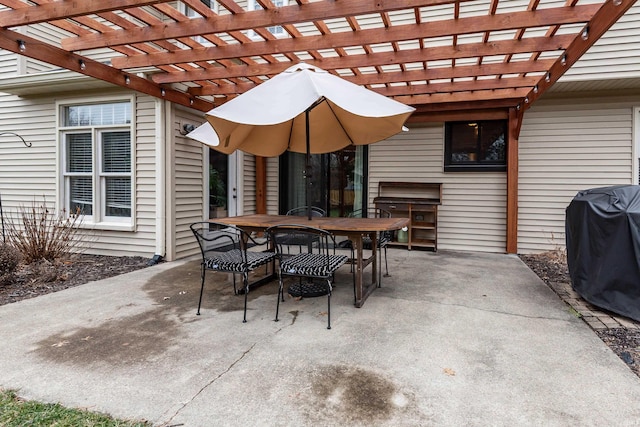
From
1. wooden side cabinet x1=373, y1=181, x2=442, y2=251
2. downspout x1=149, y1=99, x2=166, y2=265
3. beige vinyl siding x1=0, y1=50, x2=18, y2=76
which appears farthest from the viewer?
beige vinyl siding x1=0, y1=50, x2=18, y2=76

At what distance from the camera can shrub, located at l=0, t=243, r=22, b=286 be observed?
164 inches

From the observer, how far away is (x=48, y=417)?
5.92ft

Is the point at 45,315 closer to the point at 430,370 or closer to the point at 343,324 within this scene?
the point at 343,324

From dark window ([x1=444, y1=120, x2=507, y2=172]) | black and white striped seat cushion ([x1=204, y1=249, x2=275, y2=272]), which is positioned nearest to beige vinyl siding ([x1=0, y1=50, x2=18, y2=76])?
black and white striped seat cushion ([x1=204, y1=249, x2=275, y2=272])

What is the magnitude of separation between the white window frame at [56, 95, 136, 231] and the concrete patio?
2.09 meters

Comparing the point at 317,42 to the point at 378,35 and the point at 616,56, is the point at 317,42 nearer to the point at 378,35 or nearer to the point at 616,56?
the point at 378,35

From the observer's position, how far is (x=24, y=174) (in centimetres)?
646

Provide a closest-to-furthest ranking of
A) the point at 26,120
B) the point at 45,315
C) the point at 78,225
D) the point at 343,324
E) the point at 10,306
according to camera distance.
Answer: the point at 343,324 < the point at 45,315 < the point at 10,306 < the point at 78,225 < the point at 26,120

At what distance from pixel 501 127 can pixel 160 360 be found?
6.34 m

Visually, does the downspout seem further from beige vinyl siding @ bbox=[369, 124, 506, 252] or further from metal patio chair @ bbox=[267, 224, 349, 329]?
beige vinyl siding @ bbox=[369, 124, 506, 252]

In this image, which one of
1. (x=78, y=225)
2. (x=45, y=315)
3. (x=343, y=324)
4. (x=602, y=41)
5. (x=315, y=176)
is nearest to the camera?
(x=343, y=324)

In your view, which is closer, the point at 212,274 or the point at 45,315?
the point at 45,315

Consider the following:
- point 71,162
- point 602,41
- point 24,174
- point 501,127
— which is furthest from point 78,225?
point 602,41

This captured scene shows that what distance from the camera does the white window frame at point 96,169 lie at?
5.63 metres
